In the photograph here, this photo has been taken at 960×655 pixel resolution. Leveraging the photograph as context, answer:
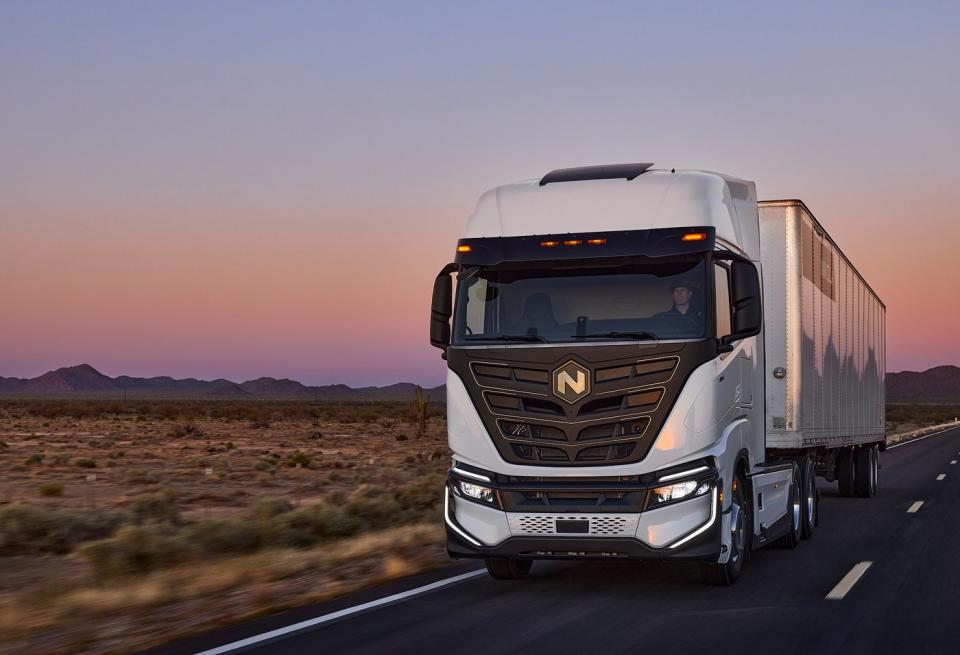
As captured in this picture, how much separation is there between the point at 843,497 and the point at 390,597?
13738mm

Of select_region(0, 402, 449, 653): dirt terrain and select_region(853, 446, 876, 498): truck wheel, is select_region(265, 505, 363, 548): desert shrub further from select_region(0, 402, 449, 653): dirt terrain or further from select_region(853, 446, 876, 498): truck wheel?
select_region(853, 446, 876, 498): truck wheel

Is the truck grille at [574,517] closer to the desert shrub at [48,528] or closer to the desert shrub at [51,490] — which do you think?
the desert shrub at [48,528]

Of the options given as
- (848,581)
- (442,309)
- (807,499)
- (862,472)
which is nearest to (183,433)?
(862,472)

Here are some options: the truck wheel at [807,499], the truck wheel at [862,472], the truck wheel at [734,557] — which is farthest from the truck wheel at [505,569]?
the truck wheel at [862,472]

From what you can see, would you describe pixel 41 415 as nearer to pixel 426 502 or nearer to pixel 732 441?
pixel 426 502

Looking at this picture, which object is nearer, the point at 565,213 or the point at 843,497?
the point at 565,213

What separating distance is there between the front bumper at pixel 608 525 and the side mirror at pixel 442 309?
1339 millimetres

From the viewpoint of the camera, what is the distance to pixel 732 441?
10500 millimetres

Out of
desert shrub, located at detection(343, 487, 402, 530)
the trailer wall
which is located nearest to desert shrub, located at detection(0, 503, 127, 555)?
desert shrub, located at detection(343, 487, 402, 530)

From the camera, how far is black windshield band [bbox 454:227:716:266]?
33.0 feet

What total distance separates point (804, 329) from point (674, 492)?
5.02 meters

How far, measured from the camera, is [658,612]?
30.6 ft

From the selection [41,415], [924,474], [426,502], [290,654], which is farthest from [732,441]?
[41,415]

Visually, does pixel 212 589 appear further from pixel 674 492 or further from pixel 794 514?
pixel 794 514
